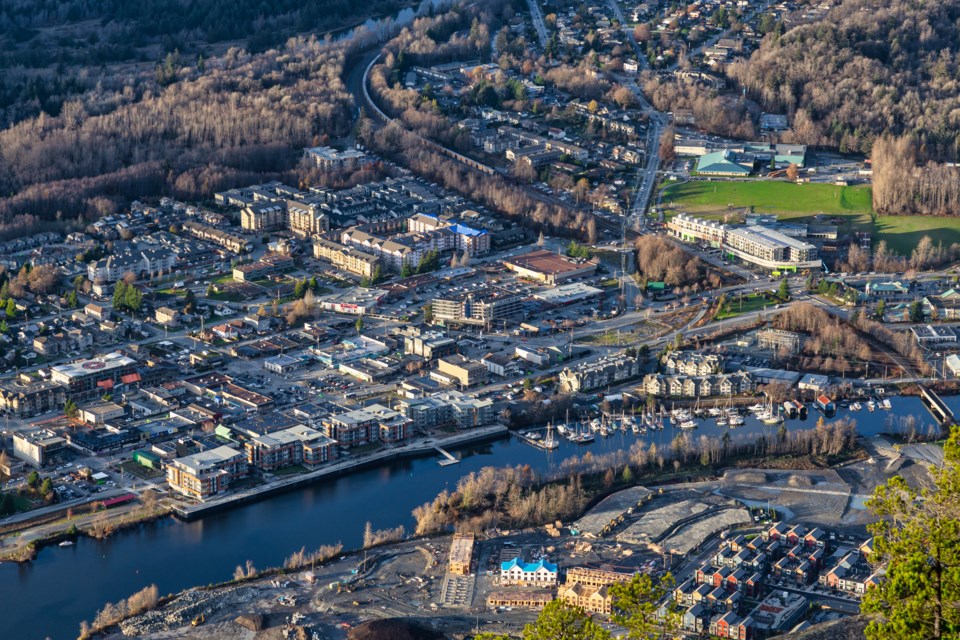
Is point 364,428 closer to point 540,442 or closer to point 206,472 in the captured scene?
point 540,442

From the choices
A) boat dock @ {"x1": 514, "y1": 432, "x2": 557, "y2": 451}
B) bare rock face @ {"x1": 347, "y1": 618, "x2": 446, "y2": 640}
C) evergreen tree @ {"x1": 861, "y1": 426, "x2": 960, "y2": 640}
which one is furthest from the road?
evergreen tree @ {"x1": 861, "y1": 426, "x2": 960, "y2": 640}

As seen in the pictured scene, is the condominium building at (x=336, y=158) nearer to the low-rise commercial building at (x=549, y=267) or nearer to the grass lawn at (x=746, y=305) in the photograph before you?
the low-rise commercial building at (x=549, y=267)

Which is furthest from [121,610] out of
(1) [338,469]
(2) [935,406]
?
(2) [935,406]

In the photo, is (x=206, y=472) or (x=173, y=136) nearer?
(x=206, y=472)

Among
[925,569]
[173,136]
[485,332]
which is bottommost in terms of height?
[485,332]

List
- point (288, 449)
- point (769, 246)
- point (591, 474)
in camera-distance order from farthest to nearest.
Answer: point (769, 246)
point (288, 449)
point (591, 474)

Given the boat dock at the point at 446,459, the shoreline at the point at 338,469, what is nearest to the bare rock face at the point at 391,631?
the shoreline at the point at 338,469
